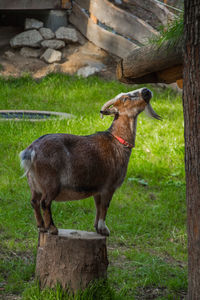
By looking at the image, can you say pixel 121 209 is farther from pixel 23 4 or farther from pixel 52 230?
pixel 23 4

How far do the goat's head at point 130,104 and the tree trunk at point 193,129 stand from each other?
0.63 meters

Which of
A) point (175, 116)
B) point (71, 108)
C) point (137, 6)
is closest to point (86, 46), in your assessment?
point (137, 6)

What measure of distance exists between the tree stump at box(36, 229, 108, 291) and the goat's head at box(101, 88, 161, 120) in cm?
105

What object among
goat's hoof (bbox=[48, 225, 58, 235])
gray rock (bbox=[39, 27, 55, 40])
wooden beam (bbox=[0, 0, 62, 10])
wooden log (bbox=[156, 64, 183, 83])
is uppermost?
wooden log (bbox=[156, 64, 183, 83])

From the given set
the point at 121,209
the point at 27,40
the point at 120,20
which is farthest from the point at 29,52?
the point at 121,209

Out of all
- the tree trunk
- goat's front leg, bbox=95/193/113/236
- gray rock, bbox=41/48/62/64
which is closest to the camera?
the tree trunk

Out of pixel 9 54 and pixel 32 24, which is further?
pixel 32 24

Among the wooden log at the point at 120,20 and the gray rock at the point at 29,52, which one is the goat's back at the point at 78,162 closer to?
the wooden log at the point at 120,20

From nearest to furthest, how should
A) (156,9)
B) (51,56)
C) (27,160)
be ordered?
(27,160)
(156,9)
(51,56)

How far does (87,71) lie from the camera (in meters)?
10.7

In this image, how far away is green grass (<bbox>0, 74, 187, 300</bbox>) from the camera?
4398 millimetres

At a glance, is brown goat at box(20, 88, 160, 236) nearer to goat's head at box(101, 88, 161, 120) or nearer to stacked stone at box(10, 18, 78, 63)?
goat's head at box(101, 88, 161, 120)

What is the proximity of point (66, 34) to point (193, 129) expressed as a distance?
8.89 meters

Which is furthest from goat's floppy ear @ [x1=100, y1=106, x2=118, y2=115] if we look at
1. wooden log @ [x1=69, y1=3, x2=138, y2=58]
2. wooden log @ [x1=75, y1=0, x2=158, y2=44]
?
wooden log @ [x1=69, y1=3, x2=138, y2=58]
